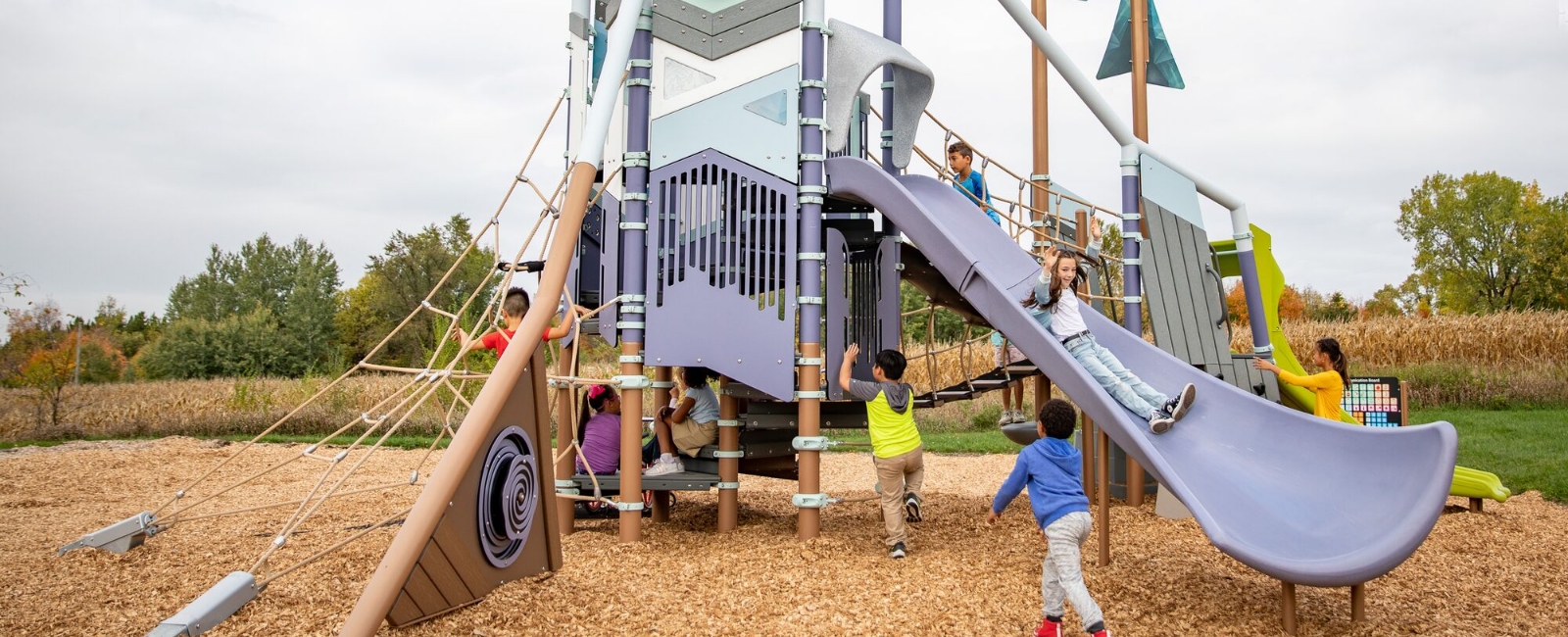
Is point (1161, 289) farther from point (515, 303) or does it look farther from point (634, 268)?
point (515, 303)

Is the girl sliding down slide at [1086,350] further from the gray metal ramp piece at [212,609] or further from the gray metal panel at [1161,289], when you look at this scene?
the gray metal ramp piece at [212,609]

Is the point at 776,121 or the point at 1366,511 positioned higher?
the point at 776,121

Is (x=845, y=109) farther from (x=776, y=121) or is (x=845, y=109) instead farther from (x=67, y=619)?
(x=67, y=619)

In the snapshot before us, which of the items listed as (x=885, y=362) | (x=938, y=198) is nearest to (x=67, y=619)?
(x=885, y=362)

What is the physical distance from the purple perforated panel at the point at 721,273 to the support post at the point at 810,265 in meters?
0.09

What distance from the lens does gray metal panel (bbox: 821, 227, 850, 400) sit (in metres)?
6.91

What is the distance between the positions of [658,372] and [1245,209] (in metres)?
4.56

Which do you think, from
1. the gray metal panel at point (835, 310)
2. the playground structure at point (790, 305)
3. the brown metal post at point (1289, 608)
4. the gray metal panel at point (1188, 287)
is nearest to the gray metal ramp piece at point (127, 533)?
the playground structure at point (790, 305)

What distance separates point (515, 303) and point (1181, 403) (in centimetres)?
425

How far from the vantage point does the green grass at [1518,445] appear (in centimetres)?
1082

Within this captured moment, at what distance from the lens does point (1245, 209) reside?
307 inches

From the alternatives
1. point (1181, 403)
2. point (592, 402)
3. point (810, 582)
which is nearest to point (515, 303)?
point (592, 402)

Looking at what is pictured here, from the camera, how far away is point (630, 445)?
666 cm

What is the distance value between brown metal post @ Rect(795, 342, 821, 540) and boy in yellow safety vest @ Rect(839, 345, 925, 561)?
0.21m
